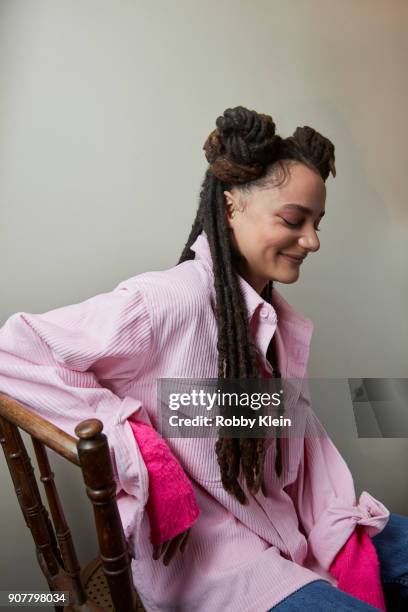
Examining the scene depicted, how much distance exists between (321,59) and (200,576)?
4.04 ft

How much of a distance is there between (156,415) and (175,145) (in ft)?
2.14

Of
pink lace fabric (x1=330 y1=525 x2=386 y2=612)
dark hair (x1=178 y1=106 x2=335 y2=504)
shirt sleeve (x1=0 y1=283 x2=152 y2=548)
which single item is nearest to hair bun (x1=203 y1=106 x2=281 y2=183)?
dark hair (x1=178 y1=106 x2=335 y2=504)

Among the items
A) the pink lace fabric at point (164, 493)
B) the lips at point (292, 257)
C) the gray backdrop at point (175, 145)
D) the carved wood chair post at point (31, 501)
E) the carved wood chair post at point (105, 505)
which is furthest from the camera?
the gray backdrop at point (175, 145)

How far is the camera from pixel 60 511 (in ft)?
2.81

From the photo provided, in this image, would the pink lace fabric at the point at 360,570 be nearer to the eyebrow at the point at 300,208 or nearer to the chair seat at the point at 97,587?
the chair seat at the point at 97,587

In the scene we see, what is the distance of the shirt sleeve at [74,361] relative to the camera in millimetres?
684

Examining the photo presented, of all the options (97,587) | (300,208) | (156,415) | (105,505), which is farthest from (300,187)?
(97,587)

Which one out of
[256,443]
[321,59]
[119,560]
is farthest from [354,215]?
[119,560]

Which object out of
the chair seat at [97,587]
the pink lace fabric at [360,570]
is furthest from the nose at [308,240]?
the chair seat at [97,587]

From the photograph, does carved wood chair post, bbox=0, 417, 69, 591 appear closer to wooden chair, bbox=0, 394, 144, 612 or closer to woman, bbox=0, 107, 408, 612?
wooden chair, bbox=0, 394, 144, 612

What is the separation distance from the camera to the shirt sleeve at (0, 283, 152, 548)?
0.68m

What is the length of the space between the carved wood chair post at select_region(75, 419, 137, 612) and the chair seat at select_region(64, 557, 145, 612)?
0.93 feet

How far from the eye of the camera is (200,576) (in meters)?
0.74

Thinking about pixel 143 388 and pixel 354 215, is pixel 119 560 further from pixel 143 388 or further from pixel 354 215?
pixel 354 215
